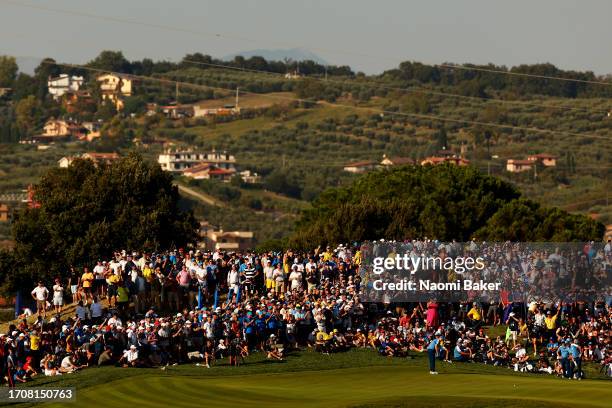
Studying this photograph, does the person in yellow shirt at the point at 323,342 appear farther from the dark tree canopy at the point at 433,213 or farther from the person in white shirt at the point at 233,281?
the dark tree canopy at the point at 433,213

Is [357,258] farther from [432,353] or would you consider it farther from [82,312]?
[82,312]

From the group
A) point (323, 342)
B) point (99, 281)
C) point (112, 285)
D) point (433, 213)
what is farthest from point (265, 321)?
point (433, 213)

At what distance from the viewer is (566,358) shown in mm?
46906

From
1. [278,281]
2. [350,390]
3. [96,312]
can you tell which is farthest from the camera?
[278,281]

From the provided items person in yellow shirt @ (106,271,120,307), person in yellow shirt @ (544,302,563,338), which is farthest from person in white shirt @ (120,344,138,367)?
person in yellow shirt @ (544,302,563,338)

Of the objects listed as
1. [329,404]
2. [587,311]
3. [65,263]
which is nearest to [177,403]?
[329,404]

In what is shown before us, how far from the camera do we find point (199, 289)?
5338 cm

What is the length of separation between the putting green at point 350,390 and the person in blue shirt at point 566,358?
818 mm

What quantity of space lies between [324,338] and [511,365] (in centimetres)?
652

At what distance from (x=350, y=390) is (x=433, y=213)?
47.2 metres

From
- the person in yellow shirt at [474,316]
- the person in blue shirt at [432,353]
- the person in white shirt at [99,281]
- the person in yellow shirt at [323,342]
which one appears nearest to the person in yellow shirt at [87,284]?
the person in white shirt at [99,281]

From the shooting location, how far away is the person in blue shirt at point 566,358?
1839 inches

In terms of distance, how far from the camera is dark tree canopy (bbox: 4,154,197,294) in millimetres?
75625

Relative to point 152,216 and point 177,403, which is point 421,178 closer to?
point 152,216
